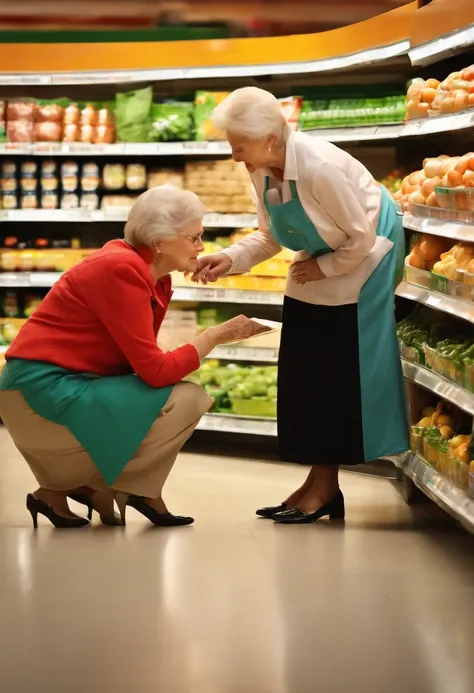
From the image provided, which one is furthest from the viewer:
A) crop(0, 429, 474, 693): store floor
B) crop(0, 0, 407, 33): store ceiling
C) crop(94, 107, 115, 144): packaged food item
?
crop(0, 0, 407, 33): store ceiling

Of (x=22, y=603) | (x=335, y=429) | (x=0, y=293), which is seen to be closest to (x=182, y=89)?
(x=0, y=293)

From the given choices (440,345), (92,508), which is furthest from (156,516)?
(440,345)

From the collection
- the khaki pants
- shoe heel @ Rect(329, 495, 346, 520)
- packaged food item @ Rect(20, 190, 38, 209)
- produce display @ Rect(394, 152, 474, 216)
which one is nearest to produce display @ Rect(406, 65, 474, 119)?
produce display @ Rect(394, 152, 474, 216)

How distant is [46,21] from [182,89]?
2.11 metres

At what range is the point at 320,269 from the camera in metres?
3.95

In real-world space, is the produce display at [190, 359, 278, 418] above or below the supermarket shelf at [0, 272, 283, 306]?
below

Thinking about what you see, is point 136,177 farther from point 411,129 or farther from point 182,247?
point 182,247

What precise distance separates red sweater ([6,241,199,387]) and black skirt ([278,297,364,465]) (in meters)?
0.44

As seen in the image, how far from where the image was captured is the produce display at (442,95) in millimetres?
3902

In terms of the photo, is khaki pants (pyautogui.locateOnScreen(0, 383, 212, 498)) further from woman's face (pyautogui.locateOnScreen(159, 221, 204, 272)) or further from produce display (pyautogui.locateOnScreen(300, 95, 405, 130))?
produce display (pyautogui.locateOnScreen(300, 95, 405, 130))

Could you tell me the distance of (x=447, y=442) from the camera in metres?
3.98

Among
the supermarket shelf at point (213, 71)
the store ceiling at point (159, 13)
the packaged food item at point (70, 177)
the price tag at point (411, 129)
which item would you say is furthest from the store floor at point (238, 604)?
the store ceiling at point (159, 13)

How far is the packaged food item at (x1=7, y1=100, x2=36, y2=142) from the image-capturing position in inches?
246

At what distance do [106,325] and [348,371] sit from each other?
2.95 feet
